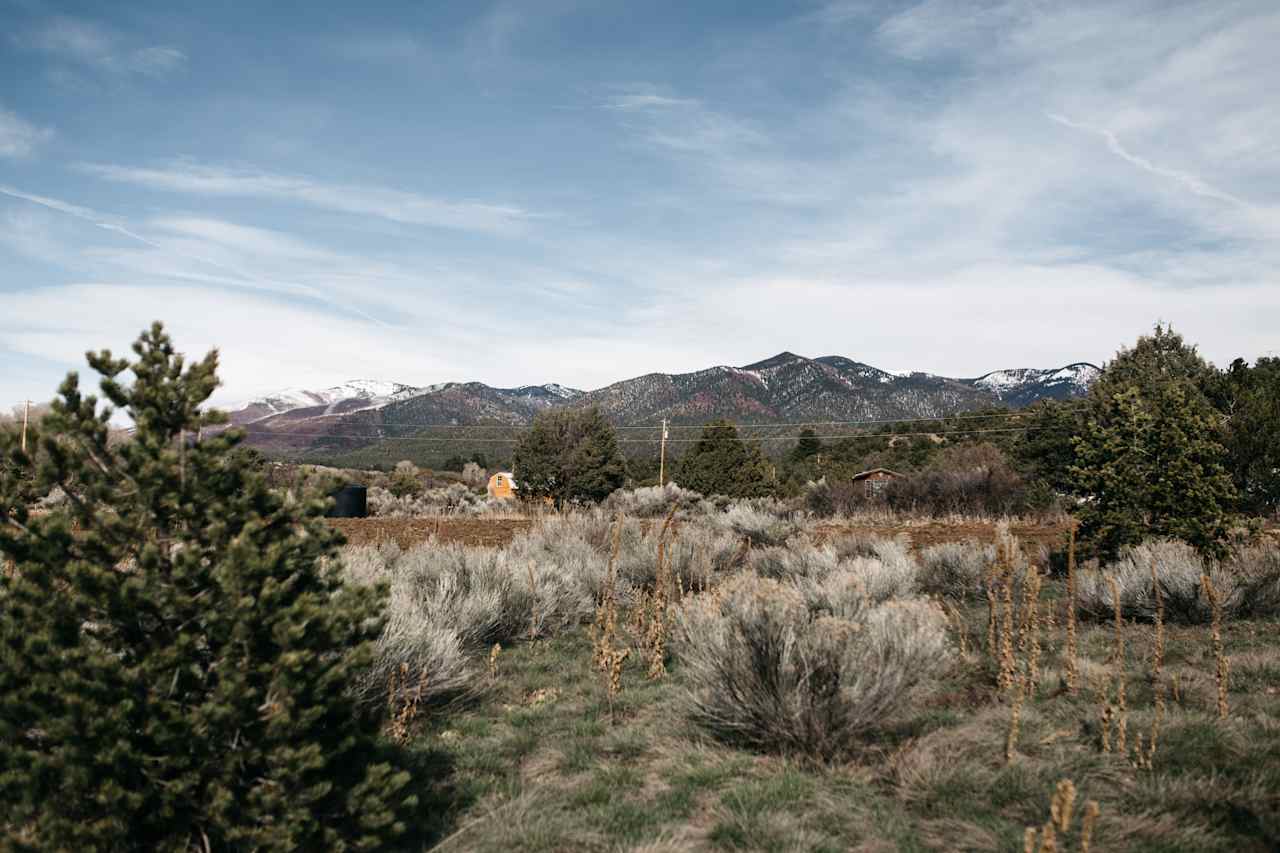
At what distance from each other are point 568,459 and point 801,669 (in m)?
21.5

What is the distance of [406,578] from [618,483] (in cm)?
1883

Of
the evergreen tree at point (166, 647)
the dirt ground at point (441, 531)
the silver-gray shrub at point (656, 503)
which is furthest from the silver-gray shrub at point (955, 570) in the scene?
the silver-gray shrub at point (656, 503)

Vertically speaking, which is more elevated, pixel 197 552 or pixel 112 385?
pixel 112 385

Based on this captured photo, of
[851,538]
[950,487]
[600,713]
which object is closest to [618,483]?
[950,487]

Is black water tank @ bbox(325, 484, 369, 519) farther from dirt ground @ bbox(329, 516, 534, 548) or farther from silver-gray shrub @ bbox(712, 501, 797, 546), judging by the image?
silver-gray shrub @ bbox(712, 501, 797, 546)

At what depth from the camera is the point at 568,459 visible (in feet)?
83.8

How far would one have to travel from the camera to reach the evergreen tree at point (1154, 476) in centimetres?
836

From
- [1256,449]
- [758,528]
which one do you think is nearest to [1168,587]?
[758,528]

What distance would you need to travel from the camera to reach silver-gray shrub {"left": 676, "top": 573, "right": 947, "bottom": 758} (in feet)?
13.6

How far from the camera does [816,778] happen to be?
3.85 metres

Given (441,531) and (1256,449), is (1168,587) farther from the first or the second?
(1256,449)

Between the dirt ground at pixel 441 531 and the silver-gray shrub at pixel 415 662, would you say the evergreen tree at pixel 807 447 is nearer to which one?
the dirt ground at pixel 441 531

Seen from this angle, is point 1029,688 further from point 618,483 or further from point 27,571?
point 618,483

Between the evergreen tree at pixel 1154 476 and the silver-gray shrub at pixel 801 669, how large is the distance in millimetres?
5363
